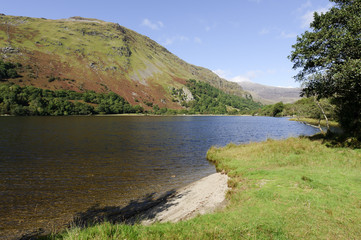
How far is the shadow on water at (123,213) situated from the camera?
1230 centimetres

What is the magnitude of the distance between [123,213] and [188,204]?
495 cm

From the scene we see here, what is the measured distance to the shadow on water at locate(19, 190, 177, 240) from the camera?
12.3 m

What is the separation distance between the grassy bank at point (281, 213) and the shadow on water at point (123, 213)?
418 centimetres

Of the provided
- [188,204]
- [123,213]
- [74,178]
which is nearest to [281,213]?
[188,204]

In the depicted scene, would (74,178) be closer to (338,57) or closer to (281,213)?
(281,213)

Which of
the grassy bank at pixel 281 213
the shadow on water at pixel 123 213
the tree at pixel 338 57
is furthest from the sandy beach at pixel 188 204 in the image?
the tree at pixel 338 57

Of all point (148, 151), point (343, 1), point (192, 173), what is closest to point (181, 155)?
point (148, 151)

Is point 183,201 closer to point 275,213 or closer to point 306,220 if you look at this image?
point 275,213

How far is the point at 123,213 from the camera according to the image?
13867 mm

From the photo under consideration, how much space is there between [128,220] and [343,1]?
34.5 m

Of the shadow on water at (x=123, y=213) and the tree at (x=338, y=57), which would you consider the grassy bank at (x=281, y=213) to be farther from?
the tree at (x=338, y=57)

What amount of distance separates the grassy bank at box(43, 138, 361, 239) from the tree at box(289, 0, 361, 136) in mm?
10123

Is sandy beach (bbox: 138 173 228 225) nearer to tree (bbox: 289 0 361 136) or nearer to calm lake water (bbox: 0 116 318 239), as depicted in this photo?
calm lake water (bbox: 0 116 318 239)

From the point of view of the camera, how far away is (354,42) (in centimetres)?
1938
